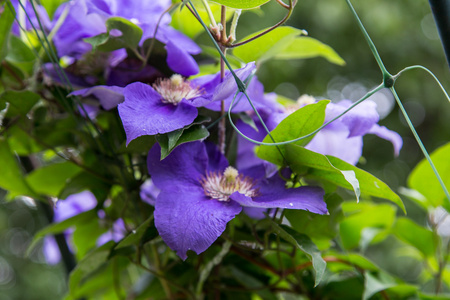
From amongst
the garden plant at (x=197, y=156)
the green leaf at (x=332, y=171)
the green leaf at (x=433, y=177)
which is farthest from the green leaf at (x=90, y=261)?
the green leaf at (x=433, y=177)

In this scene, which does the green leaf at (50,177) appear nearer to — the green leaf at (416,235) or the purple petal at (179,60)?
the purple petal at (179,60)

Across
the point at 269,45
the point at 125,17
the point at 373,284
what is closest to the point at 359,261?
the point at 373,284

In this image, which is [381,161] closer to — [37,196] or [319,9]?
[319,9]

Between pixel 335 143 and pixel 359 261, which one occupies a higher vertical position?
pixel 335 143

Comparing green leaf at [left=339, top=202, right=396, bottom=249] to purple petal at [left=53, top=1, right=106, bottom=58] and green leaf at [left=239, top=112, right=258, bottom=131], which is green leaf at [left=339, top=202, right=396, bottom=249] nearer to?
green leaf at [left=239, top=112, right=258, bottom=131]

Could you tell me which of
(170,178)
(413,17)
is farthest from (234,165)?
(413,17)

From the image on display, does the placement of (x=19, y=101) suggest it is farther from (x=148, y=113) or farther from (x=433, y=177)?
(x=433, y=177)
